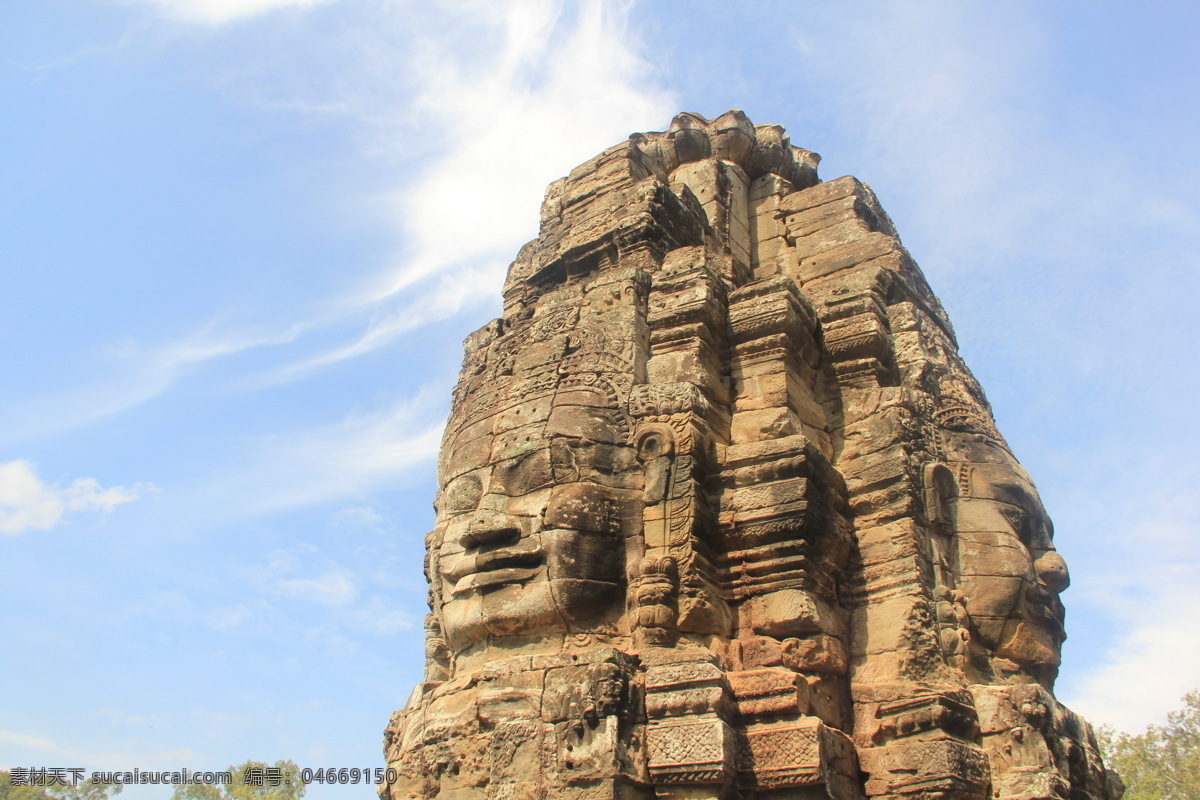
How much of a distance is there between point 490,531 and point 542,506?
400 mm

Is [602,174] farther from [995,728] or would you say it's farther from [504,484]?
[995,728]

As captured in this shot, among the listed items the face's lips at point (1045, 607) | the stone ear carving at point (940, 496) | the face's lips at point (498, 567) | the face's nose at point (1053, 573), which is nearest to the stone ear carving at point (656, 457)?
the face's lips at point (498, 567)

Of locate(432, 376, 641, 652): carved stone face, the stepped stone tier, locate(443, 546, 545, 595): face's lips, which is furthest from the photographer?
locate(443, 546, 545, 595): face's lips

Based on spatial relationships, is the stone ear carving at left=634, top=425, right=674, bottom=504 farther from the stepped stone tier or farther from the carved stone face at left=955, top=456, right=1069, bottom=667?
the carved stone face at left=955, top=456, right=1069, bottom=667

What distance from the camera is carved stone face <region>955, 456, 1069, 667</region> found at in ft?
21.7

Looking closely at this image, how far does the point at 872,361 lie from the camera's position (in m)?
7.74

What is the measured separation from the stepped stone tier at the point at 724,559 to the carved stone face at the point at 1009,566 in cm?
2

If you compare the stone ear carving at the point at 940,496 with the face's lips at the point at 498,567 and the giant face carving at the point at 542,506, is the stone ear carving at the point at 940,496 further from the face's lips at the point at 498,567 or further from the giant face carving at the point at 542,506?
the face's lips at the point at 498,567

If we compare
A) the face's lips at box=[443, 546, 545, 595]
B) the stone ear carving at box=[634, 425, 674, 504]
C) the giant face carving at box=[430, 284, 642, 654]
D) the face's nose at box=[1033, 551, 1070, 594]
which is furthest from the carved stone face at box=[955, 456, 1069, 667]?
the face's lips at box=[443, 546, 545, 595]

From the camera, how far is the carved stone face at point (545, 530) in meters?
6.08

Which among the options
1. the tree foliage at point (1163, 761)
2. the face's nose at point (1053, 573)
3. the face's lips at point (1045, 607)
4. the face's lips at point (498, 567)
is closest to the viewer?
the face's lips at point (498, 567)

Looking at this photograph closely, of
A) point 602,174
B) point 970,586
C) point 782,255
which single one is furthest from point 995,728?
point 602,174

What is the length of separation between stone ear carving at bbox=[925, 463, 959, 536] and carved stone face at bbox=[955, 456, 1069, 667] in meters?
0.09

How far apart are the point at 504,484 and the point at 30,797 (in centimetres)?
3690
